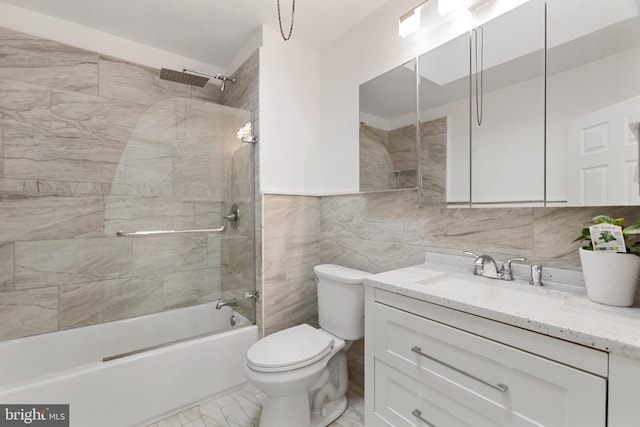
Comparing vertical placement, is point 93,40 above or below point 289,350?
above

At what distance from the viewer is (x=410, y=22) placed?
5.09 feet

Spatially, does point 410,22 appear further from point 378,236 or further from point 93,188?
point 93,188

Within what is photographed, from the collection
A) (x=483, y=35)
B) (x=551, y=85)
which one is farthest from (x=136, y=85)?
(x=551, y=85)

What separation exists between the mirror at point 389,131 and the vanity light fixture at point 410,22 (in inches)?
6.4

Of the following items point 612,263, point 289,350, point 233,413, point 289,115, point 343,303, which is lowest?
point 233,413

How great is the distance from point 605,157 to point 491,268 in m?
0.58

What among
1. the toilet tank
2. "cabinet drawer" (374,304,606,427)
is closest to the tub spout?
the toilet tank

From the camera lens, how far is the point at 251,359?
4.55 feet

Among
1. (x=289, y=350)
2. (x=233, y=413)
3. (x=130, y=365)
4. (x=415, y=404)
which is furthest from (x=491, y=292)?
(x=130, y=365)

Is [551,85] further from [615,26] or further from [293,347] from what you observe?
[293,347]

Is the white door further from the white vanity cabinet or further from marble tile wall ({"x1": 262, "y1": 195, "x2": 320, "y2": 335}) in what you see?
marble tile wall ({"x1": 262, "y1": 195, "x2": 320, "y2": 335})

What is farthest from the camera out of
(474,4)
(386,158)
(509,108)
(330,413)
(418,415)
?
(386,158)

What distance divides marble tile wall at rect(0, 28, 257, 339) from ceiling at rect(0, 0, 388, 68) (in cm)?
25

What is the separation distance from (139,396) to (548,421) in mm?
1849
